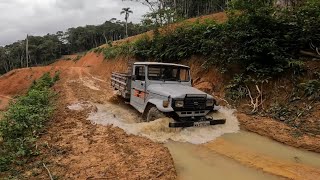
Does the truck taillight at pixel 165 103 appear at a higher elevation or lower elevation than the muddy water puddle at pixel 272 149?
higher

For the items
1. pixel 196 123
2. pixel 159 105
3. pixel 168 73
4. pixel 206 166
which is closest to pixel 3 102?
pixel 168 73

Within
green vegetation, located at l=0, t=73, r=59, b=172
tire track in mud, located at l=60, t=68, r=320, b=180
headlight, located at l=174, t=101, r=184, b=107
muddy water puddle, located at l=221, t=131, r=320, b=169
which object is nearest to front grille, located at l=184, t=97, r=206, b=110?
headlight, located at l=174, t=101, r=184, b=107

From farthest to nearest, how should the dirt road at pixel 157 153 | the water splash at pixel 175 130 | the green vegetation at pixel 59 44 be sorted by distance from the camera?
the green vegetation at pixel 59 44 < the water splash at pixel 175 130 < the dirt road at pixel 157 153

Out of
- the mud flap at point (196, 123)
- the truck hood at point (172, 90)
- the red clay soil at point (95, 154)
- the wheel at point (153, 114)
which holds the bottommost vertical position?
the red clay soil at point (95, 154)

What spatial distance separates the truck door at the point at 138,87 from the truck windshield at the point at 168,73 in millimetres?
282

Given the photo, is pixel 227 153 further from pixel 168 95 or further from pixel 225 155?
pixel 168 95

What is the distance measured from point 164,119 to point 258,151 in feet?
7.99

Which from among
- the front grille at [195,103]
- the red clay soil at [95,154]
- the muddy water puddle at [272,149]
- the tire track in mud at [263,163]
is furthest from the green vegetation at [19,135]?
the muddy water puddle at [272,149]

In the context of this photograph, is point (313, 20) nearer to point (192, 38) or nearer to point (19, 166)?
point (192, 38)

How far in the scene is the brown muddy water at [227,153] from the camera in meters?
5.84

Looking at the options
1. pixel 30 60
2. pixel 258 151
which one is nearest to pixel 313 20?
pixel 258 151

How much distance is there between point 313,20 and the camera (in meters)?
10.5

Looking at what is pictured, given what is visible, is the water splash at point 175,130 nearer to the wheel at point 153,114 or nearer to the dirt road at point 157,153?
the dirt road at point 157,153

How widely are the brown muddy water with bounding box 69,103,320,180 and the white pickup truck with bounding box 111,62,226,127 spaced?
29cm
